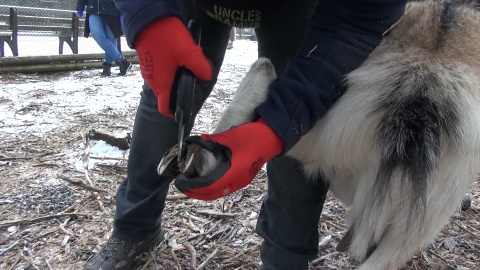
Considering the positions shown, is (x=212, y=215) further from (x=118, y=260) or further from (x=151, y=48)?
(x=151, y=48)

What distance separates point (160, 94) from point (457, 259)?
1617 millimetres

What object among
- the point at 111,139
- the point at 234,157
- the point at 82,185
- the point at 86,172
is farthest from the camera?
the point at 111,139

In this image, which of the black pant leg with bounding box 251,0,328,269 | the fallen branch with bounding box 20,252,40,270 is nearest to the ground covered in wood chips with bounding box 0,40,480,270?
the fallen branch with bounding box 20,252,40,270

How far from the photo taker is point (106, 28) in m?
5.77

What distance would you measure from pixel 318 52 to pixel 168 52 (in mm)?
391

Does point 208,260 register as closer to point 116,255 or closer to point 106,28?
point 116,255

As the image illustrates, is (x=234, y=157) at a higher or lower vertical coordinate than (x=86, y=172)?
higher

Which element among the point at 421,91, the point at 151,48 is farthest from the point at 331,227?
the point at 151,48

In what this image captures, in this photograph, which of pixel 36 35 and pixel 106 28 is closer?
pixel 106 28

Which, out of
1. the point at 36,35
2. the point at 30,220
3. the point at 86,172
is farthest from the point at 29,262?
the point at 36,35

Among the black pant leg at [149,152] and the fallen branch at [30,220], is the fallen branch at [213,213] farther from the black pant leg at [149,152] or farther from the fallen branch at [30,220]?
the fallen branch at [30,220]

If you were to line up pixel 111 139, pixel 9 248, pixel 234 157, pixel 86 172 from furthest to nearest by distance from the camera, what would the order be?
pixel 111 139
pixel 86 172
pixel 9 248
pixel 234 157

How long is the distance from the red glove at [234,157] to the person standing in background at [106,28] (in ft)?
16.9

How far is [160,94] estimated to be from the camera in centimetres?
105
